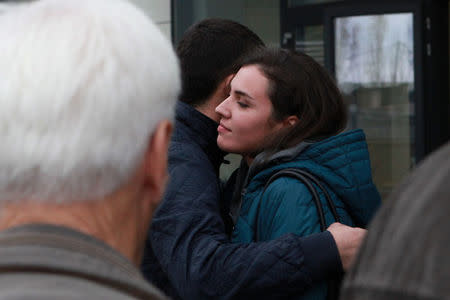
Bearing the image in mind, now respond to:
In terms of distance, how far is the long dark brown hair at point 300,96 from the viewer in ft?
8.52

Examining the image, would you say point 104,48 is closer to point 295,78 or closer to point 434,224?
point 434,224

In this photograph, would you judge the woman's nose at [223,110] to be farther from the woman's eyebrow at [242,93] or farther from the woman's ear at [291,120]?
the woman's ear at [291,120]

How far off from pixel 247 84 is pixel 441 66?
559cm

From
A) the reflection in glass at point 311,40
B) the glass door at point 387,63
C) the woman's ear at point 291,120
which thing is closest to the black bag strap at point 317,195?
the woman's ear at point 291,120

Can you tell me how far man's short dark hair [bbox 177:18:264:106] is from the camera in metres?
2.88

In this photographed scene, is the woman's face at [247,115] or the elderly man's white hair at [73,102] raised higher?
the elderly man's white hair at [73,102]

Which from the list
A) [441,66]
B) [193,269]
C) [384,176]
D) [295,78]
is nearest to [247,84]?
[295,78]

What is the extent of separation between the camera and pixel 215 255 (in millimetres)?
2404

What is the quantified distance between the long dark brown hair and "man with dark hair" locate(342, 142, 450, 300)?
158cm

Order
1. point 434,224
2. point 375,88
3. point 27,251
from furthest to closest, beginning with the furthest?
point 375,88, point 27,251, point 434,224

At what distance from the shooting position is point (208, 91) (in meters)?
2.88

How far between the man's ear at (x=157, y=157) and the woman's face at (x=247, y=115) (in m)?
1.32

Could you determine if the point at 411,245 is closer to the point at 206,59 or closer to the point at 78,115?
the point at 78,115

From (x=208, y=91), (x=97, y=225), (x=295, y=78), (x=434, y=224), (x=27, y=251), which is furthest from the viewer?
(x=208, y=91)
